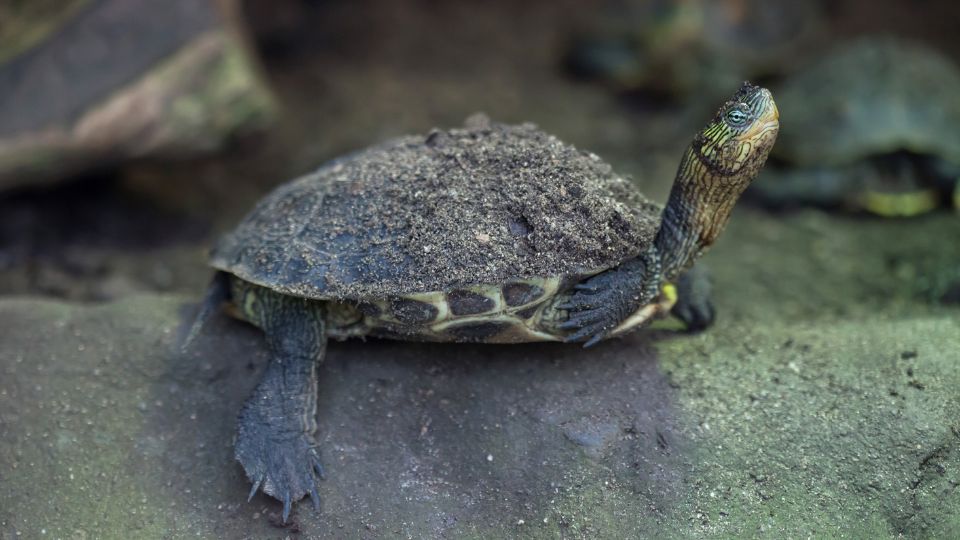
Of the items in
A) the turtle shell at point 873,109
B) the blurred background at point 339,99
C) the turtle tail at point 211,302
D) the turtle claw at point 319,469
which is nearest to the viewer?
the turtle claw at point 319,469

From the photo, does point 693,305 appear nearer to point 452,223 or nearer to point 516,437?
point 516,437

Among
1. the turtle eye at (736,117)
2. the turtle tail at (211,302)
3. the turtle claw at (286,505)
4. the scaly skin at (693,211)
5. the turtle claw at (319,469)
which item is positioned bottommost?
the turtle claw at (286,505)

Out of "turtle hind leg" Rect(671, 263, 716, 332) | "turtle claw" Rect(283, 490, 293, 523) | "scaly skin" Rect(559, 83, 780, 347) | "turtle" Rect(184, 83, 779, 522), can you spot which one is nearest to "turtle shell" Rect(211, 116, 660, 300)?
"turtle" Rect(184, 83, 779, 522)

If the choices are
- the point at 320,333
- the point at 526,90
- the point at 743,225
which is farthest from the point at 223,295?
the point at 526,90

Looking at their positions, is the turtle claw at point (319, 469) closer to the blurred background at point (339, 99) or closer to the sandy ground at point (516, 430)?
the sandy ground at point (516, 430)

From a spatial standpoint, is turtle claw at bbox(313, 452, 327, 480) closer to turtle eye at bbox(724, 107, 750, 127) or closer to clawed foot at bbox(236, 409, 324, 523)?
clawed foot at bbox(236, 409, 324, 523)

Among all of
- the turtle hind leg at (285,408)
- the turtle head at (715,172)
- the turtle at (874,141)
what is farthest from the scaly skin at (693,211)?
the turtle at (874,141)
